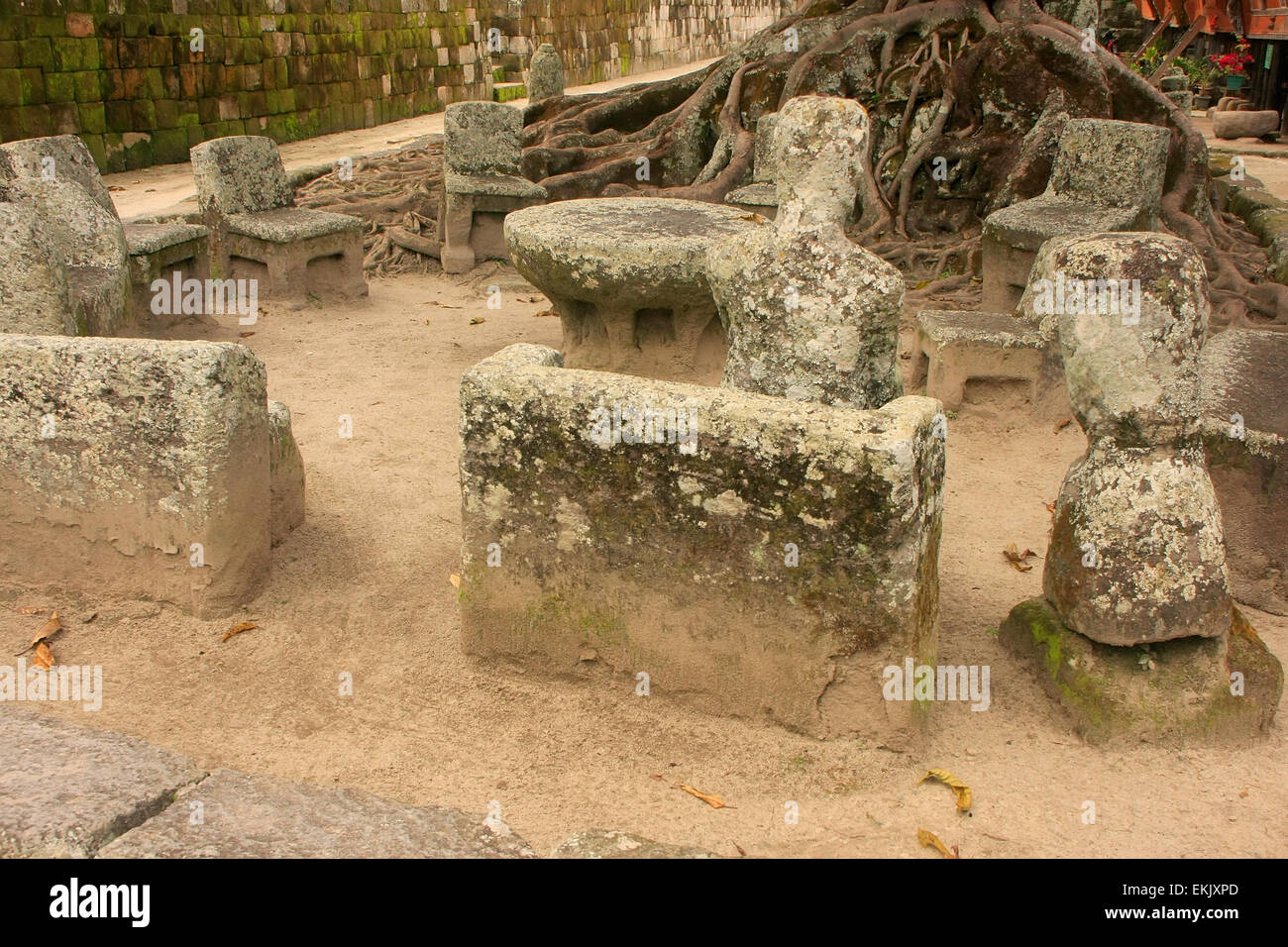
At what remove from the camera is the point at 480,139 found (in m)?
8.63

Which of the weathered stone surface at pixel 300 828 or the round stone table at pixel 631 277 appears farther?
the round stone table at pixel 631 277

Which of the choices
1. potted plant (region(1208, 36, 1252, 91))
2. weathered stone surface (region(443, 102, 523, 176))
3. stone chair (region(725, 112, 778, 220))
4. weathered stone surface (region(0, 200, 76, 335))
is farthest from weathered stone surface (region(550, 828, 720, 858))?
potted plant (region(1208, 36, 1252, 91))

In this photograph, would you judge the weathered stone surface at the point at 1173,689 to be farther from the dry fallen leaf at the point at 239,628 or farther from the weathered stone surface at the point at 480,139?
the weathered stone surface at the point at 480,139

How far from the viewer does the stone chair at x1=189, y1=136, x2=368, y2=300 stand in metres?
7.44

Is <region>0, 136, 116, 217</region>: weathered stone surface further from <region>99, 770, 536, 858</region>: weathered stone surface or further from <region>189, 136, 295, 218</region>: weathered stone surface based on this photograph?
<region>99, 770, 536, 858</region>: weathered stone surface

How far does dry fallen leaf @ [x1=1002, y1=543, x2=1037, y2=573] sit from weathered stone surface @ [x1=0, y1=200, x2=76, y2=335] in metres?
3.86

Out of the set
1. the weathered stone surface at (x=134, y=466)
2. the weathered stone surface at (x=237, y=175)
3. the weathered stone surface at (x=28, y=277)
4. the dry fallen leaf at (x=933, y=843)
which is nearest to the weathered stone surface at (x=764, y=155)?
the weathered stone surface at (x=237, y=175)

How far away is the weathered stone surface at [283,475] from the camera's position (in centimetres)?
418

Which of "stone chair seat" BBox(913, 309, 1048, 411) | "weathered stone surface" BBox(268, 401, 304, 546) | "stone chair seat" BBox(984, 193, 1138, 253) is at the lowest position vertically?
"weathered stone surface" BBox(268, 401, 304, 546)

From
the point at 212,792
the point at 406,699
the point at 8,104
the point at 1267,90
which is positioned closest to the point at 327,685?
the point at 406,699

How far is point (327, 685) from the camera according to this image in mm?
3531

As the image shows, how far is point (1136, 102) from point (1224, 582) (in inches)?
251

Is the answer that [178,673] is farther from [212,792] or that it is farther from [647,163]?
[647,163]

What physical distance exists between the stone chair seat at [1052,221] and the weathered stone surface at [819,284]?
131 inches
